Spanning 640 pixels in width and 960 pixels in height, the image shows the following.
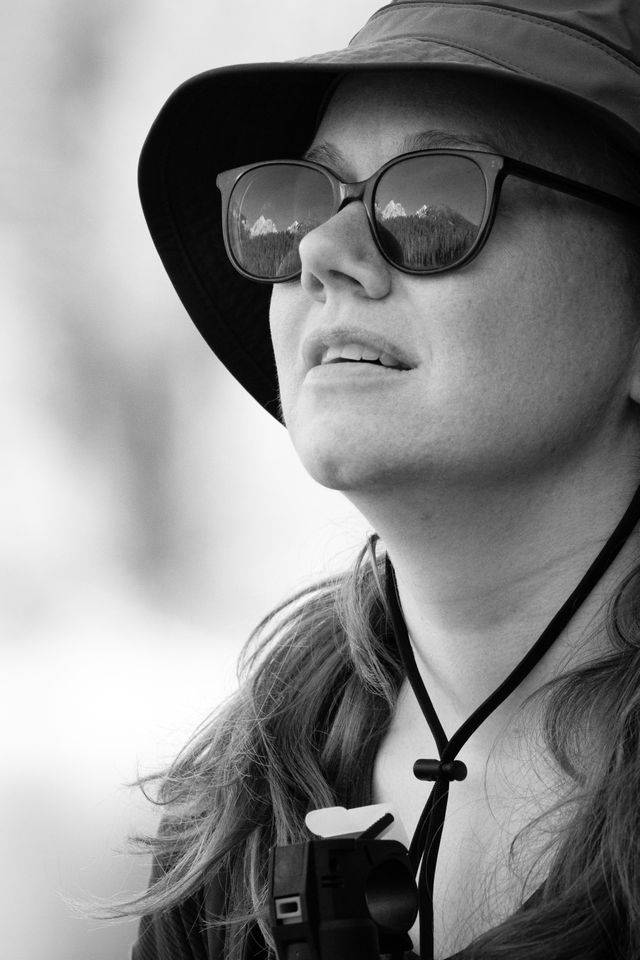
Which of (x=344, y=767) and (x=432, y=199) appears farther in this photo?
(x=344, y=767)

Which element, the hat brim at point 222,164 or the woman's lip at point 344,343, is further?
the hat brim at point 222,164

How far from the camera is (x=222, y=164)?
205 cm

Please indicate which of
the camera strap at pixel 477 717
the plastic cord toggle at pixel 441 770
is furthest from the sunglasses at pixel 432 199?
the plastic cord toggle at pixel 441 770

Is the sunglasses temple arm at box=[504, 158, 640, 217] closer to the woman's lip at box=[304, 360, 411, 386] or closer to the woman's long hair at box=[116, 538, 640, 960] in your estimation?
the woman's lip at box=[304, 360, 411, 386]

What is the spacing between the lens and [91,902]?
6.38 feet

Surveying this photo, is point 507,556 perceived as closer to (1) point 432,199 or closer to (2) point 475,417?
(2) point 475,417

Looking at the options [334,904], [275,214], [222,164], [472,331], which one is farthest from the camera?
[222,164]

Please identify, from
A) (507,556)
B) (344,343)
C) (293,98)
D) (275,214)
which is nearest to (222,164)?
(293,98)

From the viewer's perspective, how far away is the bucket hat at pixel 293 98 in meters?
1.52

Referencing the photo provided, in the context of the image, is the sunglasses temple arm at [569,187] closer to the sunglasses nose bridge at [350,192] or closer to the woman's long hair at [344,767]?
the sunglasses nose bridge at [350,192]

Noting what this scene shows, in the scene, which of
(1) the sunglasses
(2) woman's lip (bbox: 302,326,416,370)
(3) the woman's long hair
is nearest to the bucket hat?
(1) the sunglasses

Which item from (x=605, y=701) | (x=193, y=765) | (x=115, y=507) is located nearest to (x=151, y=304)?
(x=115, y=507)

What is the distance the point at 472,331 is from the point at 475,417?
0.11m

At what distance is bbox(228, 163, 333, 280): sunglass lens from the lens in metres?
1.72
